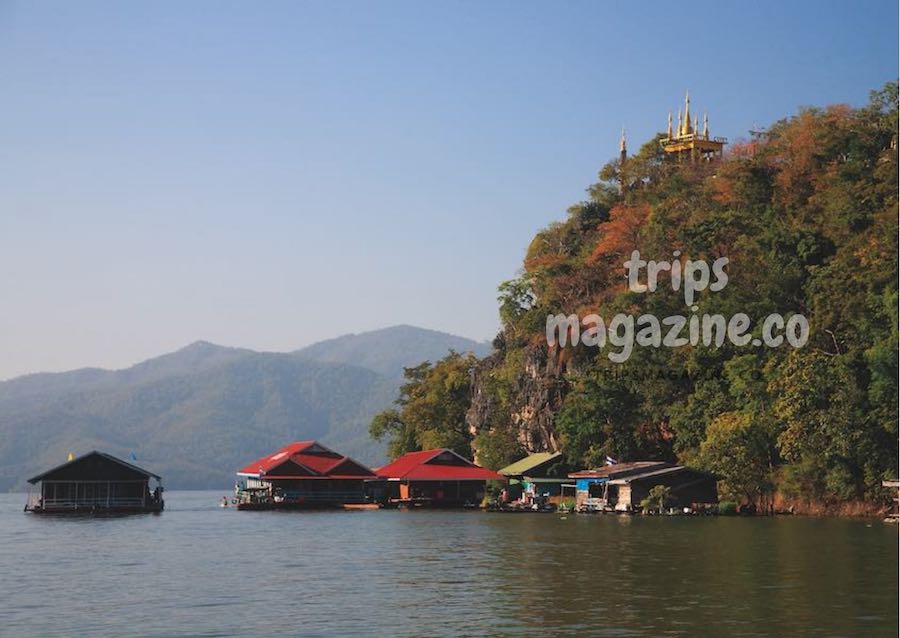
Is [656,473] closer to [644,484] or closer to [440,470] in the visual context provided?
[644,484]

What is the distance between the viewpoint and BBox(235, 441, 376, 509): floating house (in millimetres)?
106188

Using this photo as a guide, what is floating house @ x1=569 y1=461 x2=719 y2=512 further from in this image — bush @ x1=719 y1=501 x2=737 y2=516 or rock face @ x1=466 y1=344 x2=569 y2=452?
rock face @ x1=466 y1=344 x2=569 y2=452

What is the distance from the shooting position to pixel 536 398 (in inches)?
4360

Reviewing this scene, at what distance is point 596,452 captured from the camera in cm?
9762

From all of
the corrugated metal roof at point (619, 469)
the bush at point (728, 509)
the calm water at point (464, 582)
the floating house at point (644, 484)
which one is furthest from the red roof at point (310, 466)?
the calm water at point (464, 582)

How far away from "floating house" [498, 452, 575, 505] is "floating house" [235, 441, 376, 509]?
514 inches

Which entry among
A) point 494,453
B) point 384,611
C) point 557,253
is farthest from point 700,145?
point 384,611

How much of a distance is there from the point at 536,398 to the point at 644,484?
24.4m

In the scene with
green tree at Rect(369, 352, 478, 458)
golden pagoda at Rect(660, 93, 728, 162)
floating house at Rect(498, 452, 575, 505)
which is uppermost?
golden pagoda at Rect(660, 93, 728, 162)

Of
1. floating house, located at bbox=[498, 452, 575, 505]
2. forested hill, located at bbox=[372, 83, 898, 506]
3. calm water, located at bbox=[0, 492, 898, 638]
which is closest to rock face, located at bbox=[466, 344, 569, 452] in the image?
forested hill, located at bbox=[372, 83, 898, 506]

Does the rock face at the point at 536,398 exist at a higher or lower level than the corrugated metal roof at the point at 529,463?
higher

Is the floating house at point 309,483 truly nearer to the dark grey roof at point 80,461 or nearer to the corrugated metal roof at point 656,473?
the dark grey roof at point 80,461

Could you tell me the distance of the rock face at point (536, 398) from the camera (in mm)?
108500

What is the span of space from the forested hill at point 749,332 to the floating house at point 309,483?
42.0 feet
